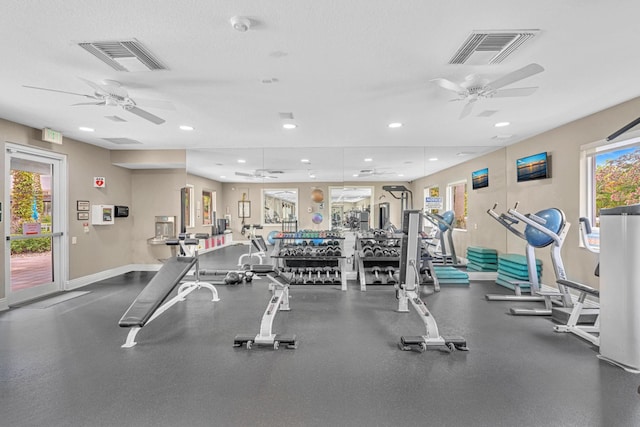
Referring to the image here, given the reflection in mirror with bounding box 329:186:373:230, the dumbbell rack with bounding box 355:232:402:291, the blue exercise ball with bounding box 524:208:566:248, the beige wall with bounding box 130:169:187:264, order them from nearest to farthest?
the blue exercise ball with bounding box 524:208:566:248 → the dumbbell rack with bounding box 355:232:402:291 → the reflection in mirror with bounding box 329:186:373:230 → the beige wall with bounding box 130:169:187:264

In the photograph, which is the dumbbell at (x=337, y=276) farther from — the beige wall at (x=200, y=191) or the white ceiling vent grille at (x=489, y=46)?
the white ceiling vent grille at (x=489, y=46)

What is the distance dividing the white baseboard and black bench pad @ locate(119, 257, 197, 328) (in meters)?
2.74

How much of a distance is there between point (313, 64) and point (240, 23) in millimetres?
807

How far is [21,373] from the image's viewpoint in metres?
2.51

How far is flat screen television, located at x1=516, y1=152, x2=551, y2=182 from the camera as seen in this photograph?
4.88 metres

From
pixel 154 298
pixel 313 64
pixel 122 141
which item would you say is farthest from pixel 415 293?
pixel 122 141

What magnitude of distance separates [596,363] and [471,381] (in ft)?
4.24

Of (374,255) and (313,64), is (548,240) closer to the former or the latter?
(374,255)

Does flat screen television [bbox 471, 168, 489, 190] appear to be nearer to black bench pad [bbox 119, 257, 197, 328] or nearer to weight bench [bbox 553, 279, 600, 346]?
weight bench [bbox 553, 279, 600, 346]

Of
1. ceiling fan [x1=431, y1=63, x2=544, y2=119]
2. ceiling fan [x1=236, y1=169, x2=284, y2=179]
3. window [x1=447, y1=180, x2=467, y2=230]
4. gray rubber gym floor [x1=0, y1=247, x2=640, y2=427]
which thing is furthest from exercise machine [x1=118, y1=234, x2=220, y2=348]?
window [x1=447, y1=180, x2=467, y2=230]

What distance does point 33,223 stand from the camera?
4.82 metres

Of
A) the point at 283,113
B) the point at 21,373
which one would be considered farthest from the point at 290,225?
the point at 21,373

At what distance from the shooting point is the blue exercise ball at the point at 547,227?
12.9 ft

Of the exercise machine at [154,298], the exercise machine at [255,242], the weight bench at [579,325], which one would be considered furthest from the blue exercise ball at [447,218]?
the exercise machine at [154,298]
